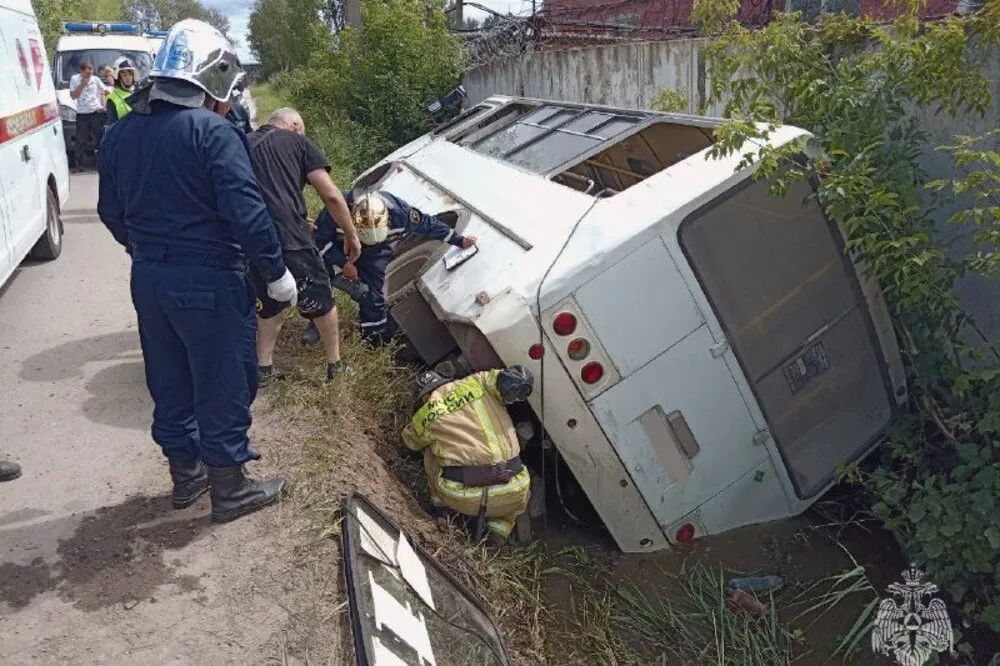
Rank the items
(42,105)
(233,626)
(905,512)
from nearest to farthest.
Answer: (233,626)
(905,512)
(42,105)

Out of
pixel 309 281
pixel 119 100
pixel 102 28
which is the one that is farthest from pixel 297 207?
pixel 102 28

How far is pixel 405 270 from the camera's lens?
5109 mm

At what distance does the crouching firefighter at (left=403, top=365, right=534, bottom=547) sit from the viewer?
359cm

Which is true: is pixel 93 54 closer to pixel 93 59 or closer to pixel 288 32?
pixel 93 59

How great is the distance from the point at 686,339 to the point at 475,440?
1000mm

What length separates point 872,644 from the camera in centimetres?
344

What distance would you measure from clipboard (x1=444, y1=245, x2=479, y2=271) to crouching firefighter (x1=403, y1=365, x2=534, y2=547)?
66 cm

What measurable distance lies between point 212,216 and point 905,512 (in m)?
2.93

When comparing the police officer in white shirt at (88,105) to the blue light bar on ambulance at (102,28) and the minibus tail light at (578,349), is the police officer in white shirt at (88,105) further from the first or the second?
the minibus tail light at (578,349)

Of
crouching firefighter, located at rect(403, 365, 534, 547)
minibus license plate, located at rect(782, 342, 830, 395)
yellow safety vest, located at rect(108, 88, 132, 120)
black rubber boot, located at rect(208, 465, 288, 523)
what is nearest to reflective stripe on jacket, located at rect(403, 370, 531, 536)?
crouching firefighter, located at rect(403, 365, 534, 547)

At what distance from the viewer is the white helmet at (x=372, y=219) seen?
4551 mm

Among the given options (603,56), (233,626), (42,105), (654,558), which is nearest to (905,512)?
(654,558)

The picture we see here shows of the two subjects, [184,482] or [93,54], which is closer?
[184,482]

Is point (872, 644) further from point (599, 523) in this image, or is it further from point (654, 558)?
point (599, 523)
